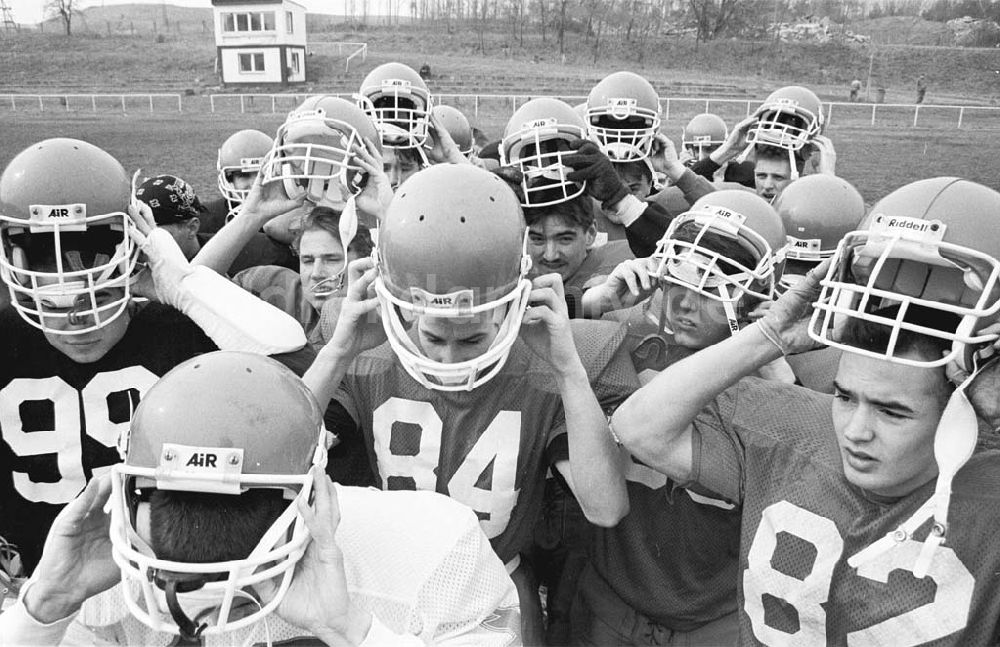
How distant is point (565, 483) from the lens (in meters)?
2.50

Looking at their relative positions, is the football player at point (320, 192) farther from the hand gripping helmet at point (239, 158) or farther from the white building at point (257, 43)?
the white building at point (257, 43)

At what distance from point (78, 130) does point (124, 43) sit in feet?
116

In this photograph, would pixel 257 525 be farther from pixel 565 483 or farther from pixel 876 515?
pixel 876 515

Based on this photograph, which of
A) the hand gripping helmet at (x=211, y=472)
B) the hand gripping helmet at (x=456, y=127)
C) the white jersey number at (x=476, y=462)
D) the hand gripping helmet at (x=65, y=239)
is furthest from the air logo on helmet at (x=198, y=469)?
the hand gripping helmet at (x=456, y=127)

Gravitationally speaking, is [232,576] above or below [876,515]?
above

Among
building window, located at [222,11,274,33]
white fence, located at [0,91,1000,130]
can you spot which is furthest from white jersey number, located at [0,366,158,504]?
building window, located at [222,11,274,33]

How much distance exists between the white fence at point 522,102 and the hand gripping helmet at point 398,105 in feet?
60.9

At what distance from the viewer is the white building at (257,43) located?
37812mm

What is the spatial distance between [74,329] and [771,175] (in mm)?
4011

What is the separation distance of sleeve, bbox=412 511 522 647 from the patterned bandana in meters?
3.15

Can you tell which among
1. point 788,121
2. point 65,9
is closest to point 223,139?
point 788,121

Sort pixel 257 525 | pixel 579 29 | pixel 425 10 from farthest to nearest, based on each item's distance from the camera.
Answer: pixel 425 10 < pixel 579 29 < pixel 257 525

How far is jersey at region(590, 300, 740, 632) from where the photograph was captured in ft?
7.98

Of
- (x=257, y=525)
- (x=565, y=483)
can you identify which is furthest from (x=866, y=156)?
(x=257, y=525)
